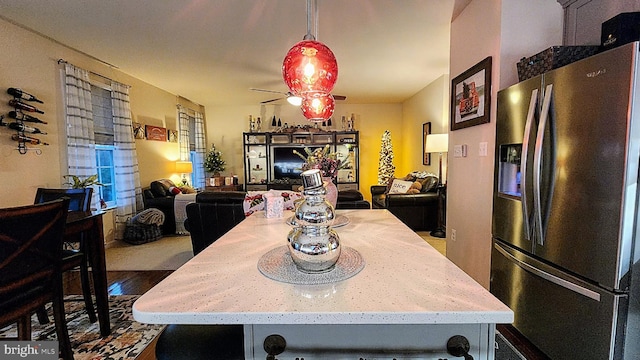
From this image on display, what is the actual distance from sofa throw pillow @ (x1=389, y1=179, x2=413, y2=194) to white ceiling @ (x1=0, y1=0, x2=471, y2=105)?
1.82m

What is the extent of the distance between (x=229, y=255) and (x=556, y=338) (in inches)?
69.6

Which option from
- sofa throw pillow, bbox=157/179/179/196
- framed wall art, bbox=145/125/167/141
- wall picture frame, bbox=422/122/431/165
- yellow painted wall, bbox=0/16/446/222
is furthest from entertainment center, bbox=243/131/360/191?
sofa throw pillow, bbox=157/179/179/196

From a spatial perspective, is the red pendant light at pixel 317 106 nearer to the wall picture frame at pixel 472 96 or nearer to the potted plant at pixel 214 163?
the wall picture frame at pixel 472 96

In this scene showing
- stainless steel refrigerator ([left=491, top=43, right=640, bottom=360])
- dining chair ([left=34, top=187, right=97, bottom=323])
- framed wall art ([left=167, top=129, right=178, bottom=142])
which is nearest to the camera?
stainless steel refrigerator ([left=491, top=43, right=640, bottom=360])

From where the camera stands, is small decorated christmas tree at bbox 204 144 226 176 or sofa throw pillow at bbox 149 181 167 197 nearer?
sofa throw pillow at bbox 149 181 167 197

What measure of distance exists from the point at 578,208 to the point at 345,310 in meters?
1.41

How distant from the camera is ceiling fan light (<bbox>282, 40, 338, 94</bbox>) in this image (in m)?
1.39

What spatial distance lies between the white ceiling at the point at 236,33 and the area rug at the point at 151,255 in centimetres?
258

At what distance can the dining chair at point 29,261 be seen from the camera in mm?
1296

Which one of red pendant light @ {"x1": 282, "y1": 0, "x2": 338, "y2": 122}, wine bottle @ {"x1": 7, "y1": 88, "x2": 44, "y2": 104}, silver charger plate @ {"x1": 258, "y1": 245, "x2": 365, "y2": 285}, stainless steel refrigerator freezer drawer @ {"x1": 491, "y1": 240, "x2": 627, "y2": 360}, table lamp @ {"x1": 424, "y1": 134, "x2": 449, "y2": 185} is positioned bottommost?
stainless steel refrigerator freezer drawer @ {"x1": 491, "y1": 240, "x2": 627, "y2": 360}

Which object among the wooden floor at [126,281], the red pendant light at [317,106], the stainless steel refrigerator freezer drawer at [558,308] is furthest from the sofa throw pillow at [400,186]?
the wooden floor at [126,281]

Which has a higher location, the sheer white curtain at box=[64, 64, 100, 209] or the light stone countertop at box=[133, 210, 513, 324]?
the sheer white curtain at box=[64, 64, 100, 209]

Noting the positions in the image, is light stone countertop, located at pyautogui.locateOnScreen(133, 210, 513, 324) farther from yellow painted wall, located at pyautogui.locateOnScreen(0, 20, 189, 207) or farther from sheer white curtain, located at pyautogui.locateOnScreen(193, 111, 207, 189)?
sheer white curtain, located at pyautogui.locateOnScreen(193, 111, 207, 189)

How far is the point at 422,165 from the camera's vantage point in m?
5.96
